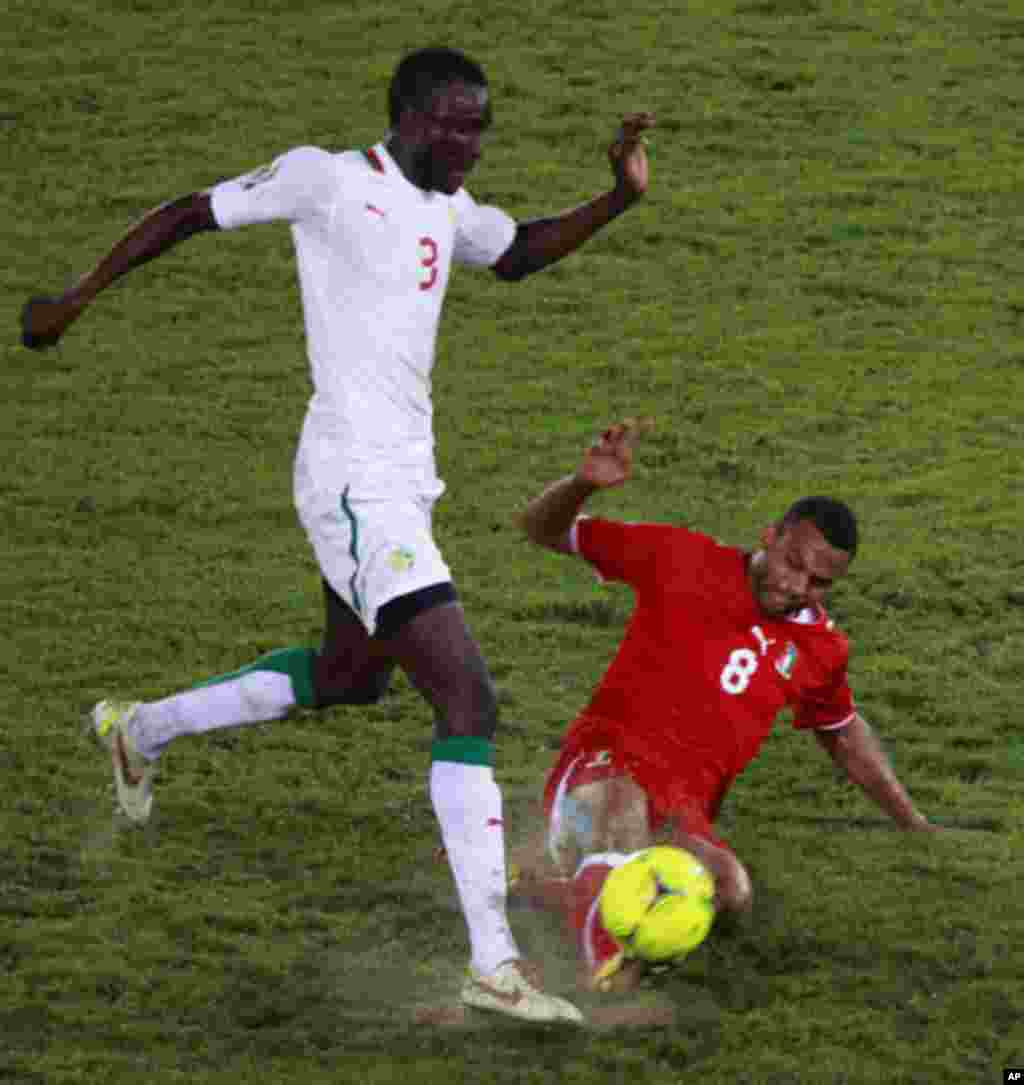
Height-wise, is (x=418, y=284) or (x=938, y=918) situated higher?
(x=418, y=284)

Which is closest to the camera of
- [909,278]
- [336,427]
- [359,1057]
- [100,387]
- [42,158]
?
[359,1057]

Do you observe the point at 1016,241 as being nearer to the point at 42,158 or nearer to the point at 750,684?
the point at 42,158

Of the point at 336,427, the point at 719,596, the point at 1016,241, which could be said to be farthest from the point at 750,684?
the point at 1016,241

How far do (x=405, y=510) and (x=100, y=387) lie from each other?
6.61 m

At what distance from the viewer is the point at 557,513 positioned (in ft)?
24.3

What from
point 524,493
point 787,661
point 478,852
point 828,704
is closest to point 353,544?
point 478,852

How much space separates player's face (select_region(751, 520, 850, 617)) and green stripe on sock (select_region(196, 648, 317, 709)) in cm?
129

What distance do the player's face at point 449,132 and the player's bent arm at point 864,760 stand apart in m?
2.01

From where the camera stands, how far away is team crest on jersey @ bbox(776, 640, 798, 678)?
7.50 meters

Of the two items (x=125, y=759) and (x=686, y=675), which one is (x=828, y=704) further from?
(x=125, y=759)

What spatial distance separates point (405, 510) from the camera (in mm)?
7008

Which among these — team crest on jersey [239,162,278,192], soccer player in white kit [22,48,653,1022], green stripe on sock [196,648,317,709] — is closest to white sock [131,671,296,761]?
green stripe on sock [196,648,317,709]

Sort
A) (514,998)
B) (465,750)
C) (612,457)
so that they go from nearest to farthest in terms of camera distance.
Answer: (514,998)
(465,750)
(612,457)

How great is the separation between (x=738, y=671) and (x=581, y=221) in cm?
136
